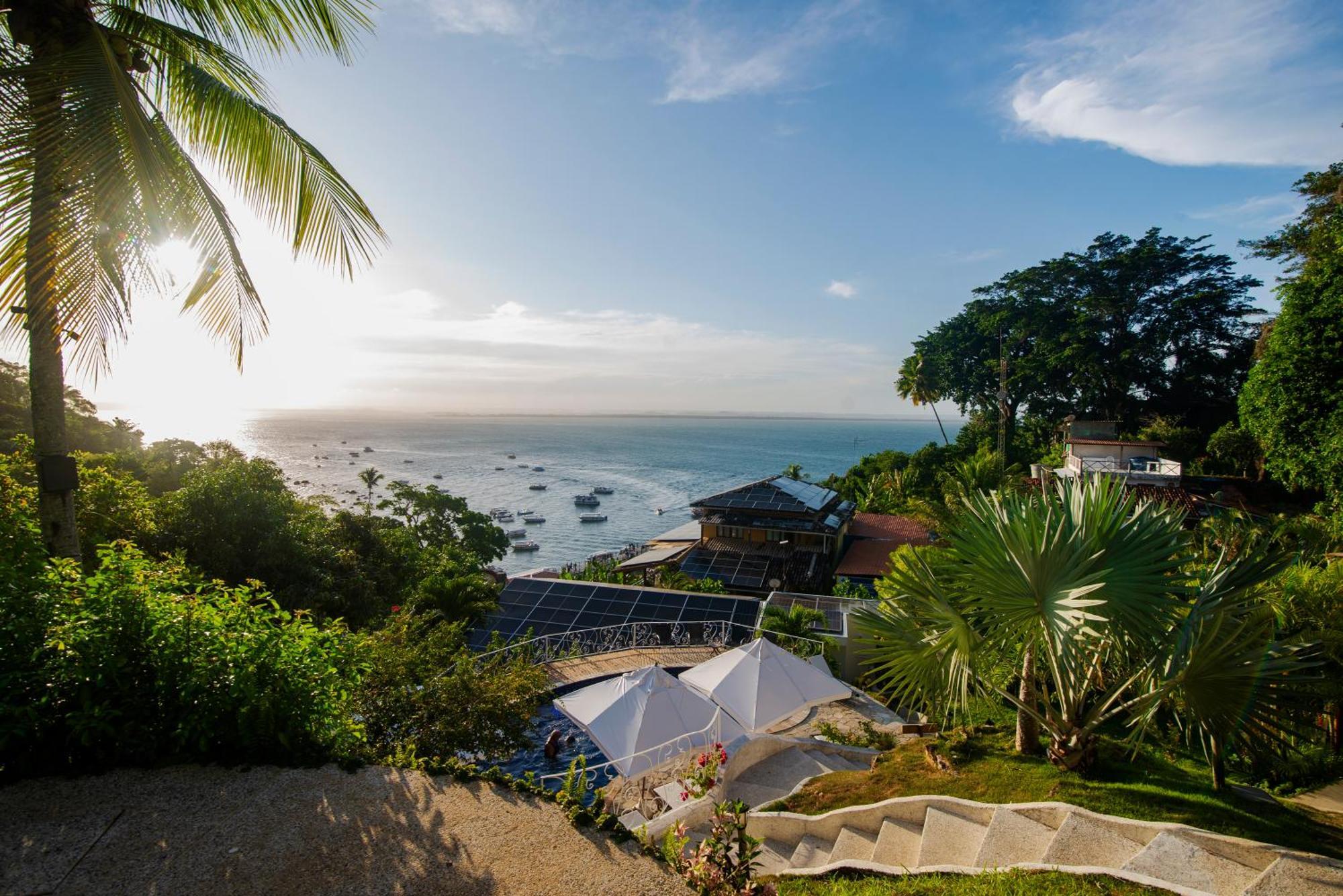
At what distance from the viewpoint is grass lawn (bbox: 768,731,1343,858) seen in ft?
19.0

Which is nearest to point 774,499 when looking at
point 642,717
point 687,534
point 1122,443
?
point 687,534

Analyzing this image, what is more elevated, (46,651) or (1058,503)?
(1058,503)

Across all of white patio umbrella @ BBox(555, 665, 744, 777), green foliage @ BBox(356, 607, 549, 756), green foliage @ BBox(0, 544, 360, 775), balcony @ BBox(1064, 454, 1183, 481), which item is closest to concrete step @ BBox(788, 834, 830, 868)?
white patio umbrella @ BBox(555, 665, 744, 777)

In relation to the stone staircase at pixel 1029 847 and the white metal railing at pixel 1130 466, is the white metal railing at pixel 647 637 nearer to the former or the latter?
the stone staircase at pixel 1029 847

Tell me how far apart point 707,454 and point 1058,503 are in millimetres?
157652

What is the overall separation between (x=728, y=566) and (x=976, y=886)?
20.2 meters

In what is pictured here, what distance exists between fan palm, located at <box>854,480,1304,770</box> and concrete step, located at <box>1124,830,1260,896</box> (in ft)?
3.07

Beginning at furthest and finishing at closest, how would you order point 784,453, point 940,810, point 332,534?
point 784,453 → point 332,534 → point 940,810

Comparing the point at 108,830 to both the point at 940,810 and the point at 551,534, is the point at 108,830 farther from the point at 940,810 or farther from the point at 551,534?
the point at 551,534

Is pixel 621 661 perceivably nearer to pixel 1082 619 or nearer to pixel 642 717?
pixel 642 717

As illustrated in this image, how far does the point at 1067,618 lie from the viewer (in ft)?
17.0

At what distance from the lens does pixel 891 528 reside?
1272 inches

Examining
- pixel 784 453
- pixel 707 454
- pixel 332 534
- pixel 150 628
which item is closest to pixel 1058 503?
pixel 150 628

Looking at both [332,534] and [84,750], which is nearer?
[84,750]
